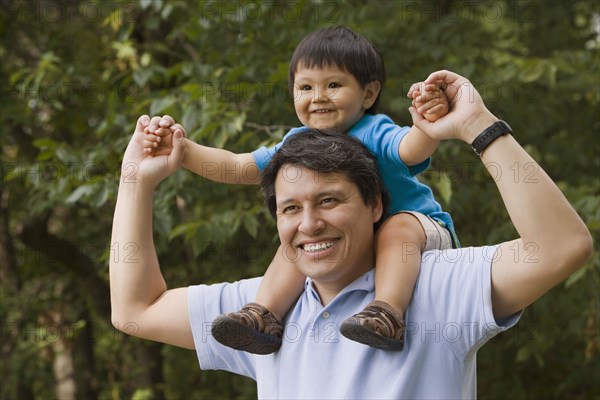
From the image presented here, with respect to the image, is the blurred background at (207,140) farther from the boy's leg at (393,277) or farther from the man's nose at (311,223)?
the man's nose at (311,223)

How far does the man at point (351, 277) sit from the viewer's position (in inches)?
70.7

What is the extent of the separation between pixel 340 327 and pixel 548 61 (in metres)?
2.58

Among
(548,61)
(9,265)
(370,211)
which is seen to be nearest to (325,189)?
(370,211)

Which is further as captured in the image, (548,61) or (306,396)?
(548,61)

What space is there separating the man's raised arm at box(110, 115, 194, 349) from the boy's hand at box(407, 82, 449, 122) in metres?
0.64

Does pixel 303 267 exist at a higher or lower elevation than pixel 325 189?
lower

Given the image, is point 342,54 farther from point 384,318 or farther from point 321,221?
point 384,318

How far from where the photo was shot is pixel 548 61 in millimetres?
4172

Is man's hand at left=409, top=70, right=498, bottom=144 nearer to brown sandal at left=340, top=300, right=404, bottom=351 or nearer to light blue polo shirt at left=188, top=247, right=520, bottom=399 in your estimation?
light blue polo shirt at left=188, top=247, right=520, bottom=399

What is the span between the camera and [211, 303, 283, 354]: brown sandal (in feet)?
6.90

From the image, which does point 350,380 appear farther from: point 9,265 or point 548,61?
point 9,265

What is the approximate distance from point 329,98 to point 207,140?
1.36 metres

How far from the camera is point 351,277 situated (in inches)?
85.2

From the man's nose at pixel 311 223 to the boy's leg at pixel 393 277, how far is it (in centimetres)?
17
